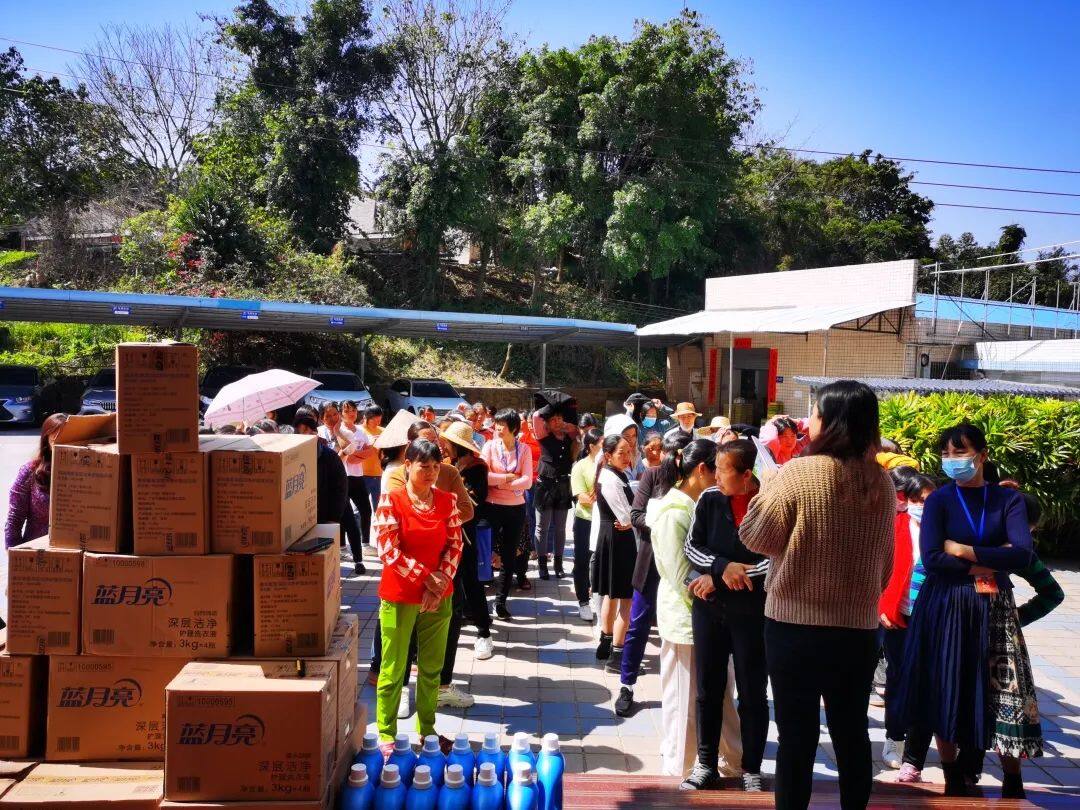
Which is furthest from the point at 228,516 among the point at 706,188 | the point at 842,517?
the point at 706,188

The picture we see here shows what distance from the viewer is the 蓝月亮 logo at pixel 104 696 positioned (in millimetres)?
2779

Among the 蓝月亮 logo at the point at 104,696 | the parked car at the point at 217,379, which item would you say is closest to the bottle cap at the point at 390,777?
the 蓝月亮 logo at the point at 104,696

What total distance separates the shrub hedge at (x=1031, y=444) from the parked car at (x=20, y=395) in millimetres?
19013

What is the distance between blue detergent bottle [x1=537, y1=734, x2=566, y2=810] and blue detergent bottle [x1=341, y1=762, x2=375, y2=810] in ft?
1.94

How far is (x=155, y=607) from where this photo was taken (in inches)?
111

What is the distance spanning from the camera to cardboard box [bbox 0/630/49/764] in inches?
109

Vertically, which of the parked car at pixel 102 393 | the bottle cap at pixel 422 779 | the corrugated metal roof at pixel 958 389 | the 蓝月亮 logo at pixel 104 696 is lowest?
the bottle cap at pixel 422 779

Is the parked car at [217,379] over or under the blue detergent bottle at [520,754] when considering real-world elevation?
over

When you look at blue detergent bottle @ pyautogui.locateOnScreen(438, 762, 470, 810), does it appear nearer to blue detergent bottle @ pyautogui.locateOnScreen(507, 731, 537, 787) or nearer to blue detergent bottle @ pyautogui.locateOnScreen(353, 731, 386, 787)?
blue detergent bottle @ pyautogui.locateOnScreen(507, 731, 537, 787)

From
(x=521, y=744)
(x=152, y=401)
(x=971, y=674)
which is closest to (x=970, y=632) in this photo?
(x=971, y=674)

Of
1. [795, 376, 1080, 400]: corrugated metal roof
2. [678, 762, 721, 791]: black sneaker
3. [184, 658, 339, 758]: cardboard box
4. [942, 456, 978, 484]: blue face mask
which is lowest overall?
[678, 762, 721, 791]: black sneaker

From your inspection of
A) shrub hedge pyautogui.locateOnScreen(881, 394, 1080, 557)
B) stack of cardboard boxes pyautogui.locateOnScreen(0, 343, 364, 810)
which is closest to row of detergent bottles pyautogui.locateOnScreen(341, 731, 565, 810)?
stack of cardboard boxes pyautogui.locateOnScreen(0, 343, 364, 810)

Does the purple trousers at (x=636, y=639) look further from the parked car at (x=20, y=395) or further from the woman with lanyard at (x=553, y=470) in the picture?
the parked car at (x=20, y=395)

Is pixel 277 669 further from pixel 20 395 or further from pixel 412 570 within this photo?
pixel 20 395
